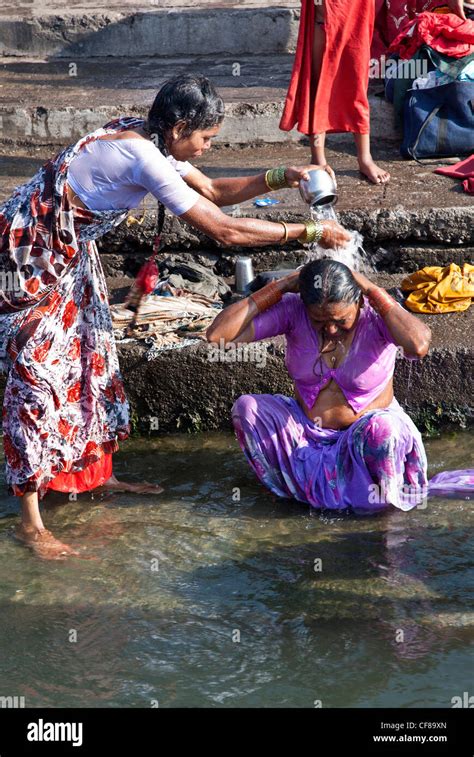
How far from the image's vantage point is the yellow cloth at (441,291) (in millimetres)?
5422

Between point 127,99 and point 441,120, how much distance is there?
212 centimetres

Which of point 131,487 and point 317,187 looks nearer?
point 317,187

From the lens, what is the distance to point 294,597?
402 cm

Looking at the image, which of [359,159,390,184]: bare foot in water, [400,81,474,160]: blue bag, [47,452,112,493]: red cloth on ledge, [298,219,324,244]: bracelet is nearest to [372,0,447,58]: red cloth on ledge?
[400,81,474,160]: blue bag

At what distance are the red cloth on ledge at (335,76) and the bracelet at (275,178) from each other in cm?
196

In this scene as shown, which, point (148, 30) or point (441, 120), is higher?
point (148, 30)

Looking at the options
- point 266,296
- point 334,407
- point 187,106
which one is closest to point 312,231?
point 266,296

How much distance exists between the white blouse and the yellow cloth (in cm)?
181

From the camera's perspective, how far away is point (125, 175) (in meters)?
3.98

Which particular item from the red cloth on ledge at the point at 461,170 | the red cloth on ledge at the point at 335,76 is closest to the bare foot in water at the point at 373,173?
the red cloth on ledge at the point at 335,76

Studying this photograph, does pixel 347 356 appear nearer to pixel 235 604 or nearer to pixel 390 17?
pixel 235 604

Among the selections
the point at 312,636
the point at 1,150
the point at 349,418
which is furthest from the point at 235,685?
the point at 1,150

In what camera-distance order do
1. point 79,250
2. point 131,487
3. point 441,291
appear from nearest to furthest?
point 79,250, point 131,487, point 441,291

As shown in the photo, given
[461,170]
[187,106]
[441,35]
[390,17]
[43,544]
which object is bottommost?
[43,544]
